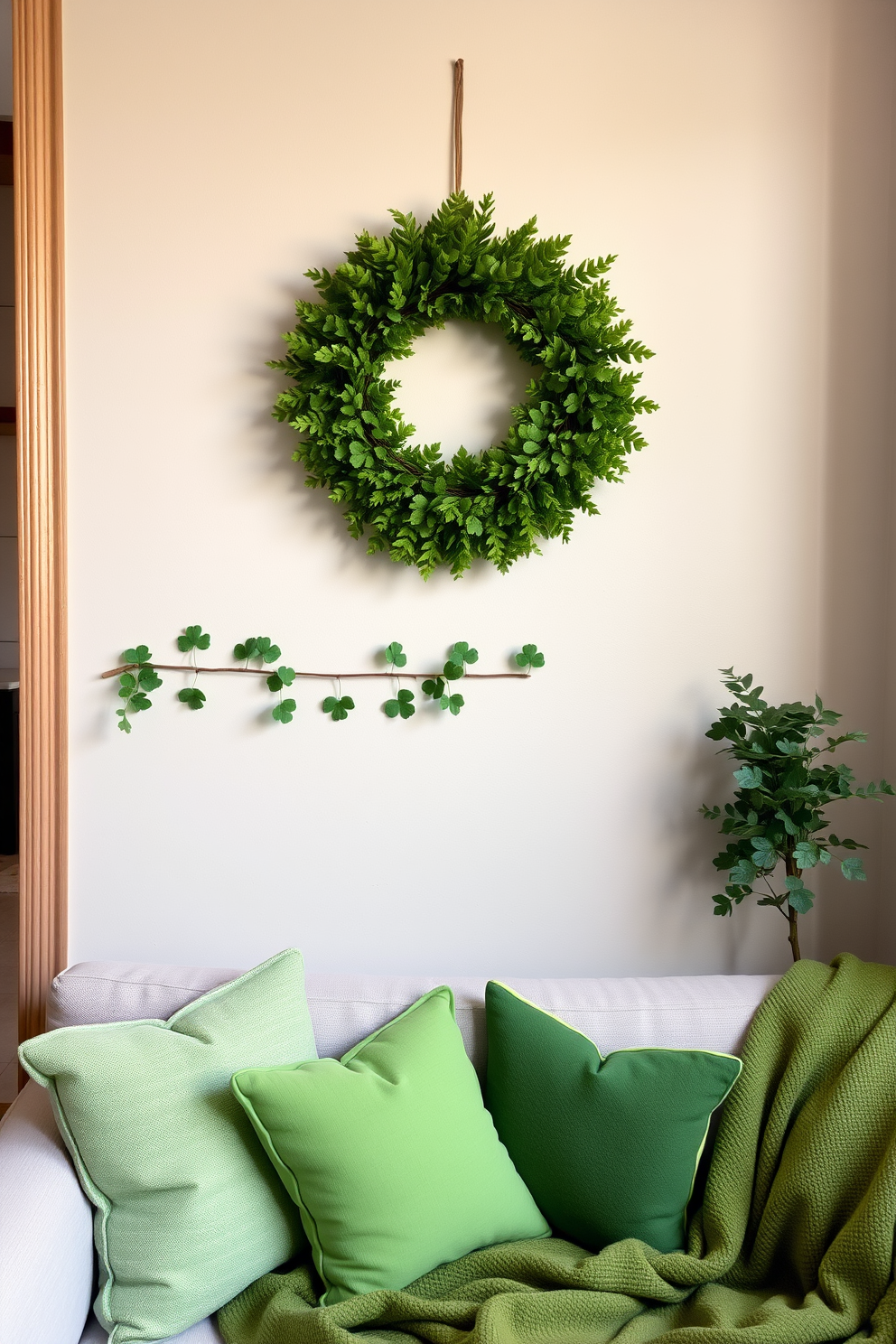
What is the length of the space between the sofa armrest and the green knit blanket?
208 millimetres

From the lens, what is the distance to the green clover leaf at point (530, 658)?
5.95ft

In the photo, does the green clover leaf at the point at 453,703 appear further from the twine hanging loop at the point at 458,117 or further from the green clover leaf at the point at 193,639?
the twine hanging loop at the point at 458,117

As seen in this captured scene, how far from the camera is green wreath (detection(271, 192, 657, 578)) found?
65.7 inches

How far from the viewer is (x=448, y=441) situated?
5.95 feet

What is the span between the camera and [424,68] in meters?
1.78

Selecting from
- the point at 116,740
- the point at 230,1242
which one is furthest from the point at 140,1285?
the point at 116,740

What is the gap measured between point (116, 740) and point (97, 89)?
1256 millimetres

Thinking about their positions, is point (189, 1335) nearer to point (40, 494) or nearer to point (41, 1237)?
point (41, 1237)

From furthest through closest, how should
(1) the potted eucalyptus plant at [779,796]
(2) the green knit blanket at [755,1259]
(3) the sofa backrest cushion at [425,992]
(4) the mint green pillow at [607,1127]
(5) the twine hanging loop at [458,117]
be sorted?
(5) the twine hanging loop at [458,117] → (1) the potted eucalyptus plant at [779,796] → (3) the sofa backrest cushion at [425,992] → (4) the mint green pillow at [607,1127] → (2) the green knit blanket at [755,1259]

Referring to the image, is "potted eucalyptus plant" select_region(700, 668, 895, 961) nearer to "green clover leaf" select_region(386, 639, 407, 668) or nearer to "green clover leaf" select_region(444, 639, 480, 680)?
"green clover leaf" select_region(444, 639, 480, 680)

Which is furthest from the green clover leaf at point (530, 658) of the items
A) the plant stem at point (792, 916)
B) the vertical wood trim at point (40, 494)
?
the vertical wood trim at point (40, 494)

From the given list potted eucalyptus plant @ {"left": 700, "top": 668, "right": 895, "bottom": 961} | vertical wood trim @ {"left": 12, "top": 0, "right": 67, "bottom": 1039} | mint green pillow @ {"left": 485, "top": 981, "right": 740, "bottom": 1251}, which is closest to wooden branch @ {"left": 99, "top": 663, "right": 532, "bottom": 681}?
vertical wood trim @ {"left": 12, "top": 0, "right": 67, "bottom": 1039}

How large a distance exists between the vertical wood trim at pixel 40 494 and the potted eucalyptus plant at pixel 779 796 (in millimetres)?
1276

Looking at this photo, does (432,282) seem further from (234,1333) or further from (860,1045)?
(234,1333)
